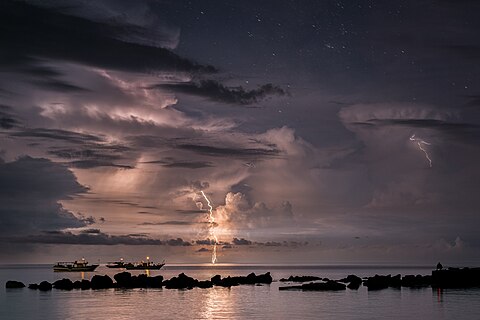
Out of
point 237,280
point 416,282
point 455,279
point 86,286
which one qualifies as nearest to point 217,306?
point 86,286

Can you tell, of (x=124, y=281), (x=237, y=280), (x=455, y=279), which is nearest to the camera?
(x=455, y=279)

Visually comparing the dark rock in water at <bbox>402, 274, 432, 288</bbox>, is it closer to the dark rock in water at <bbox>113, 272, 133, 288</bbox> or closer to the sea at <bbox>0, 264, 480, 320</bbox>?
the sea at <bbox>0, 264, 480, 320</bbox>

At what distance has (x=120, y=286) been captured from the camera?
6019 inches

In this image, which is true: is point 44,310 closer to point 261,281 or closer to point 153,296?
point 153,296

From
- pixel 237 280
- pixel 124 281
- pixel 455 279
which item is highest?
pixel 455 279

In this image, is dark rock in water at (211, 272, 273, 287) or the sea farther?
dark rock in water at (211, 272, 273, 287)

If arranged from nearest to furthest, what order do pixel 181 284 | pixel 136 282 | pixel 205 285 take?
pixel 181 284 → pixel 205 285 → pixel 136 282

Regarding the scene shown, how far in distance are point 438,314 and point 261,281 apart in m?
96.7

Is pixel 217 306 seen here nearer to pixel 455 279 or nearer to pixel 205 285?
pixel 205 285

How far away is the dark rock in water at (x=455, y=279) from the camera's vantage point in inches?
5704

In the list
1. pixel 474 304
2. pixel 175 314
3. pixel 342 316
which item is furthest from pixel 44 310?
pixel 474 304

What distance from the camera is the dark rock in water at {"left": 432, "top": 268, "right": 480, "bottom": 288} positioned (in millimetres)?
144875

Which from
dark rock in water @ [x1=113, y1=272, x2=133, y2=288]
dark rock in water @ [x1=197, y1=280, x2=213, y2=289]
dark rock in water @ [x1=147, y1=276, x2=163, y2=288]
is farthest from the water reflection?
dark rock in water @ [x1=113, y1=272, x2=133, y2=288]

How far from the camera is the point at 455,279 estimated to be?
480 ft
